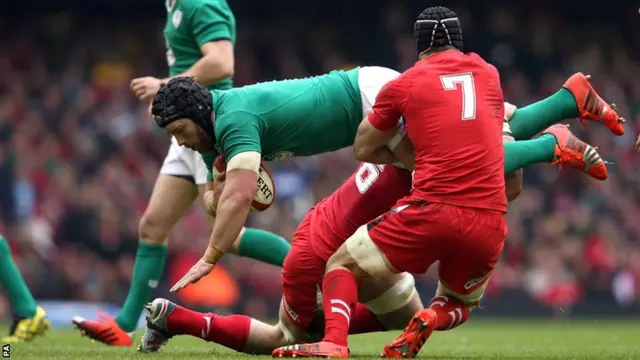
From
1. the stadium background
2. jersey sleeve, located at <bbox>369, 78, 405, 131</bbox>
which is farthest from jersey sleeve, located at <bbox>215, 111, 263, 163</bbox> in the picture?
the stadium background

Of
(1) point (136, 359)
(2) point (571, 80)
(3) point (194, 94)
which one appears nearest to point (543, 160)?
(2) point (571, 80)

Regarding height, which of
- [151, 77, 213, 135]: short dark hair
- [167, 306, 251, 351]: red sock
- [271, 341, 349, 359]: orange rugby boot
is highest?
[151, 77, 213, 135]: short dark hair

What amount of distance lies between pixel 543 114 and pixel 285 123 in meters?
1.56

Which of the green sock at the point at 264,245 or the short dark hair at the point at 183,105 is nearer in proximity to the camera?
the short dark hair at the point at 183,105

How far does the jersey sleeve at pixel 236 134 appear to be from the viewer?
6.41 metres

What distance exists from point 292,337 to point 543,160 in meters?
1.72

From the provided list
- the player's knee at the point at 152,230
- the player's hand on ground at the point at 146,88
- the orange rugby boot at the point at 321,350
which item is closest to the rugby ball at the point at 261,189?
the orange rugby boot at the point at 321,350

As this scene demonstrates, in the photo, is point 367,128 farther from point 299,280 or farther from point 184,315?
point 184,315

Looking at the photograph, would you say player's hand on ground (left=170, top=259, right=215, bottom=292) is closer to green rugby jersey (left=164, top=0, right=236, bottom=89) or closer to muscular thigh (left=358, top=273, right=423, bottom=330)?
muscular thigh (left=358, top=273, right=423, bottom=330)

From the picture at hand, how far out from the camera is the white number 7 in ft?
20.2

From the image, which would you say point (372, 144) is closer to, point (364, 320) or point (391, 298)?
point (391, 298)

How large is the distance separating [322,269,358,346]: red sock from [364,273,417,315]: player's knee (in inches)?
22.8

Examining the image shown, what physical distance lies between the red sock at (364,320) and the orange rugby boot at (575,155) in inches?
53.4

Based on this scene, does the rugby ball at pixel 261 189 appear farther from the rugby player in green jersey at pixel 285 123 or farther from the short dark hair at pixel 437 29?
the short dark hair at pixel 437 29
